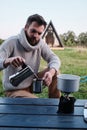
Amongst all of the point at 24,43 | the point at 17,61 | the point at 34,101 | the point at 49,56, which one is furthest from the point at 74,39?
the point at 34,101

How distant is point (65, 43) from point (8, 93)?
12.6m

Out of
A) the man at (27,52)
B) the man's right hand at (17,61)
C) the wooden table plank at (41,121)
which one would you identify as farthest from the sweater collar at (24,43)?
the wooden table plank at (41,121)

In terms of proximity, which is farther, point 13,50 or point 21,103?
point 13,50

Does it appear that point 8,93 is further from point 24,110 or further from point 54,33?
point 54,33

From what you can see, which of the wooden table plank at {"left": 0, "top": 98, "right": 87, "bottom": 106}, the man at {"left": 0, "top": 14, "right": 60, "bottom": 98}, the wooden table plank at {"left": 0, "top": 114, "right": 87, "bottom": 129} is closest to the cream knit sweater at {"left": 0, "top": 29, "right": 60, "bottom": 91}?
the man at {"left": 0, "top": 14, "right": 60, "bottom": 98}

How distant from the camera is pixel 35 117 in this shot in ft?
5.64

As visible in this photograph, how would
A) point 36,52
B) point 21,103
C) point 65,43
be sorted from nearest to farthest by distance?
1. point 21,103
2. point 36,52
3. point 65,43

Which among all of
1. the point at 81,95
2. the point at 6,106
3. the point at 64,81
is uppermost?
the point at 64,81

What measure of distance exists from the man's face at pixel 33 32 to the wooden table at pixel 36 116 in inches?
30.8

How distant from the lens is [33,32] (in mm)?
2672

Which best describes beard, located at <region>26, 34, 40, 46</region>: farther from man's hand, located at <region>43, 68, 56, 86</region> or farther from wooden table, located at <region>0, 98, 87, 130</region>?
wooden table, located at <region>0, 98, 87, 130</region>

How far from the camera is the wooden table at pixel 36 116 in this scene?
5.23ft

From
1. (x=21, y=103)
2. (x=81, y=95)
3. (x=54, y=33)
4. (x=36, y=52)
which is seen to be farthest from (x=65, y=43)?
(x=21, y=103)

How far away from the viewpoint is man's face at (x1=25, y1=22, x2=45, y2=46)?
8.79 ft
